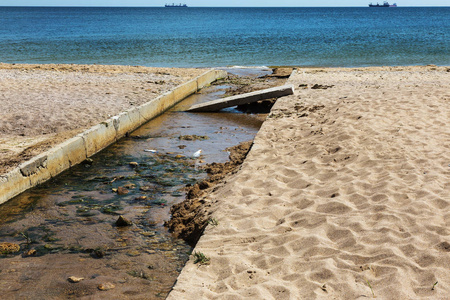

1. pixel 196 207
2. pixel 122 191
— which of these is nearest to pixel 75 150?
pixel 122 191

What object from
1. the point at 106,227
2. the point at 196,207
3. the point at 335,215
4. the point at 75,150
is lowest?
the point at 106,227

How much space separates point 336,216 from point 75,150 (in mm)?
4469

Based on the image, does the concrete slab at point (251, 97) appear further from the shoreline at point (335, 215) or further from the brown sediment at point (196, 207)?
the brown sediment at point (196, 207)

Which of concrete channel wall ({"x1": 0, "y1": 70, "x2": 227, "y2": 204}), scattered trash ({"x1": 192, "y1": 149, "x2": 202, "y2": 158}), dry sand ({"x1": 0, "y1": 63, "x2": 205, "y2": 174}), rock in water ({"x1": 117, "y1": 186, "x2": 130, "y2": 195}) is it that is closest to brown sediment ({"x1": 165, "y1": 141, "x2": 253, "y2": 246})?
scattered trash ({"x1": 192, "y1": 149, "x2": 202, "y2": 158})

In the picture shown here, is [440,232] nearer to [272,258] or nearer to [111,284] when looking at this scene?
[272,258]

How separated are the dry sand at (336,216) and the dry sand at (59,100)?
3.62 meters

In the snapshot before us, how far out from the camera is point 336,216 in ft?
13.9

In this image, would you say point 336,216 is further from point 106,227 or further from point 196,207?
point 106,227

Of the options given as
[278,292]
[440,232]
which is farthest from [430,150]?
[278,292]

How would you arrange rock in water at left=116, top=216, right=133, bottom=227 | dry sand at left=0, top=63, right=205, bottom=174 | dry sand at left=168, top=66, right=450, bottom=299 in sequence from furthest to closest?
dry sand at left=0, top=63, right=205, bottom=174 → rock in water at left=116, top=216, right=133, bottom=227 → dry sand at left=168, top=66, right=450, bottom=299

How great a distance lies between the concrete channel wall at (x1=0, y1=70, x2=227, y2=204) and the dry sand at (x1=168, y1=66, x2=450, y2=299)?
2.51 meters

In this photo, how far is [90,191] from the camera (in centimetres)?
611

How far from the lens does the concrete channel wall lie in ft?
19.0

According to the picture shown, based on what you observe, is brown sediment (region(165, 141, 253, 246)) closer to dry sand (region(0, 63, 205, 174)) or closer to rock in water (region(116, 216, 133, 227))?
rock in water (region(116, 216, 133, 227))
